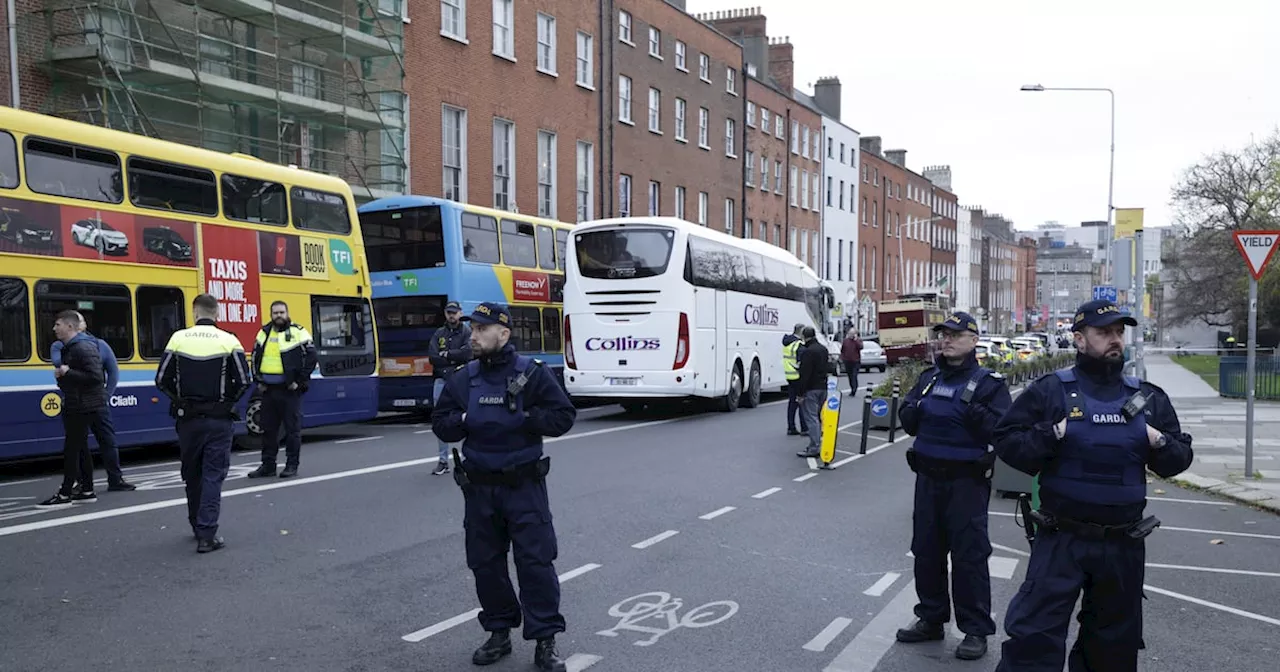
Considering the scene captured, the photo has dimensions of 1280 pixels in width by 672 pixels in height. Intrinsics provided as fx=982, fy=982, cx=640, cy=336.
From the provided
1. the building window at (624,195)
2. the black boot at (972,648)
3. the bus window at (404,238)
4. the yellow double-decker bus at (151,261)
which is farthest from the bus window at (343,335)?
the building window at (624,195)

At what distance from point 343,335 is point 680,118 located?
89.1ft

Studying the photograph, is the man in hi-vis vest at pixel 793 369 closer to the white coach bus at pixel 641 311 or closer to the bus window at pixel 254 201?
the white coach bus at pixel 641 311

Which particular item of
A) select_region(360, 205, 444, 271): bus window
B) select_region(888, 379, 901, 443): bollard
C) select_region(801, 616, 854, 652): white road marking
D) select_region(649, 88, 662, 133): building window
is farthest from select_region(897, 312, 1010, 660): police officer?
select_region(649, 88, 662, 133): building window

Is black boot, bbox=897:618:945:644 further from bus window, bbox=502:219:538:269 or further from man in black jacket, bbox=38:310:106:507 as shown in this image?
bus window, bbox=502:219:538:269

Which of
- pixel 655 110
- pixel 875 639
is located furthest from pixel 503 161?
pixel 875 639

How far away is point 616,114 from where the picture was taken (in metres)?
35.2

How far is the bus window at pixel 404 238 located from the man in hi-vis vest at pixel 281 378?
24.2 feet

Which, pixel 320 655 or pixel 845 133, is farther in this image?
pixel 845 133

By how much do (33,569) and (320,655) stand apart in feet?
9.83

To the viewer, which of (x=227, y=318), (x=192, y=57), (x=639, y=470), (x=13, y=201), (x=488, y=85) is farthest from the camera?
(x=488, y=85)

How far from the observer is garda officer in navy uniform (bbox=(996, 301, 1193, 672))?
415 centimetres

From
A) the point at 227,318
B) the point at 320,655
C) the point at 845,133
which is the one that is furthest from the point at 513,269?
the point at 845,133

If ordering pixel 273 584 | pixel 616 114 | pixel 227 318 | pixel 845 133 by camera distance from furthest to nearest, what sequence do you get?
pixel 845 133
pixel 616 114
pixel 227 318
pixel 273 584

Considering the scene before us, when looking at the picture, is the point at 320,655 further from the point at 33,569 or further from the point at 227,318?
the point at 227,318
